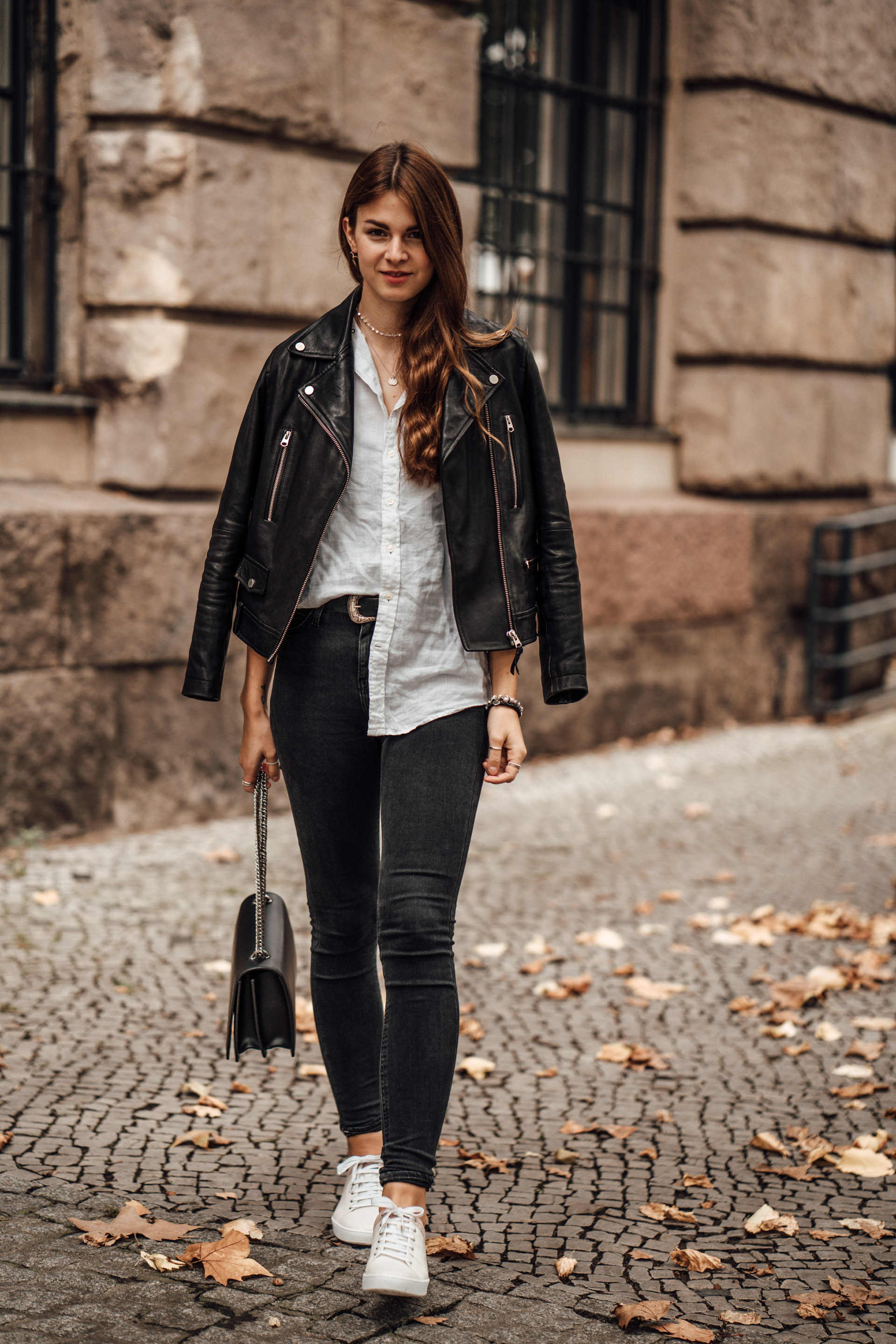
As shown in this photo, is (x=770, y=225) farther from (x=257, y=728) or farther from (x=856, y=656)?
(x=257, y=728)

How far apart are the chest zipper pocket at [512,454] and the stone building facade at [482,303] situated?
9.36 ft

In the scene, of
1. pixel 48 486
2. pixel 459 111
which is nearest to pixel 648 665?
pixel 459 111

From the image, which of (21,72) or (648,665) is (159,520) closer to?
(21,72)

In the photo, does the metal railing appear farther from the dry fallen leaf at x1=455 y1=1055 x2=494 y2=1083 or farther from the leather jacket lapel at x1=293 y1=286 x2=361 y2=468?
the leather jacket lapel at x1=293 y1=286 x2=361 y2=468

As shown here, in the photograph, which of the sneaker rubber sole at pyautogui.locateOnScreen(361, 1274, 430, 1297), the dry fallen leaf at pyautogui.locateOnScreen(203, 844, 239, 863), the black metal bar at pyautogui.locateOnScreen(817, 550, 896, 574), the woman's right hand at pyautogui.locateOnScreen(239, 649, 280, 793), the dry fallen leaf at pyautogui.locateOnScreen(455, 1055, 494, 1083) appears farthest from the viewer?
the black metal bar at pyautogui.locateOnScreen(817, 550, 896, 574)

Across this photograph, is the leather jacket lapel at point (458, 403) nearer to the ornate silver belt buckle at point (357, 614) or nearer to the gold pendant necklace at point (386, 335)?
the gold pendant necklace at point (386, 335)

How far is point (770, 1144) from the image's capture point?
3482 millimetres

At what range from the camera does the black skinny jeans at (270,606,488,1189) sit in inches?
107

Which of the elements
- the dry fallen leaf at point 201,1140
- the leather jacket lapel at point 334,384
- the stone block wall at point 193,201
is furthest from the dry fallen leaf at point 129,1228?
the stone block wall at point 193,201

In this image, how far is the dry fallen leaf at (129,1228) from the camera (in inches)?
112

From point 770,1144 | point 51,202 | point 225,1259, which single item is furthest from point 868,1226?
point 51,202

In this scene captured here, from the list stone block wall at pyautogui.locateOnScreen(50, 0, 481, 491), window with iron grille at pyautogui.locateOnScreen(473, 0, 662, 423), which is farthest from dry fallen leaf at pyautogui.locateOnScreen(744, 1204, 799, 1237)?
window with iron grille at pyautogui.locateOnScreen(473, 0, 662, 423)

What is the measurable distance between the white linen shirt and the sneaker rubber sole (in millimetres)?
868

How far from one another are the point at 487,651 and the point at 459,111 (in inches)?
184
